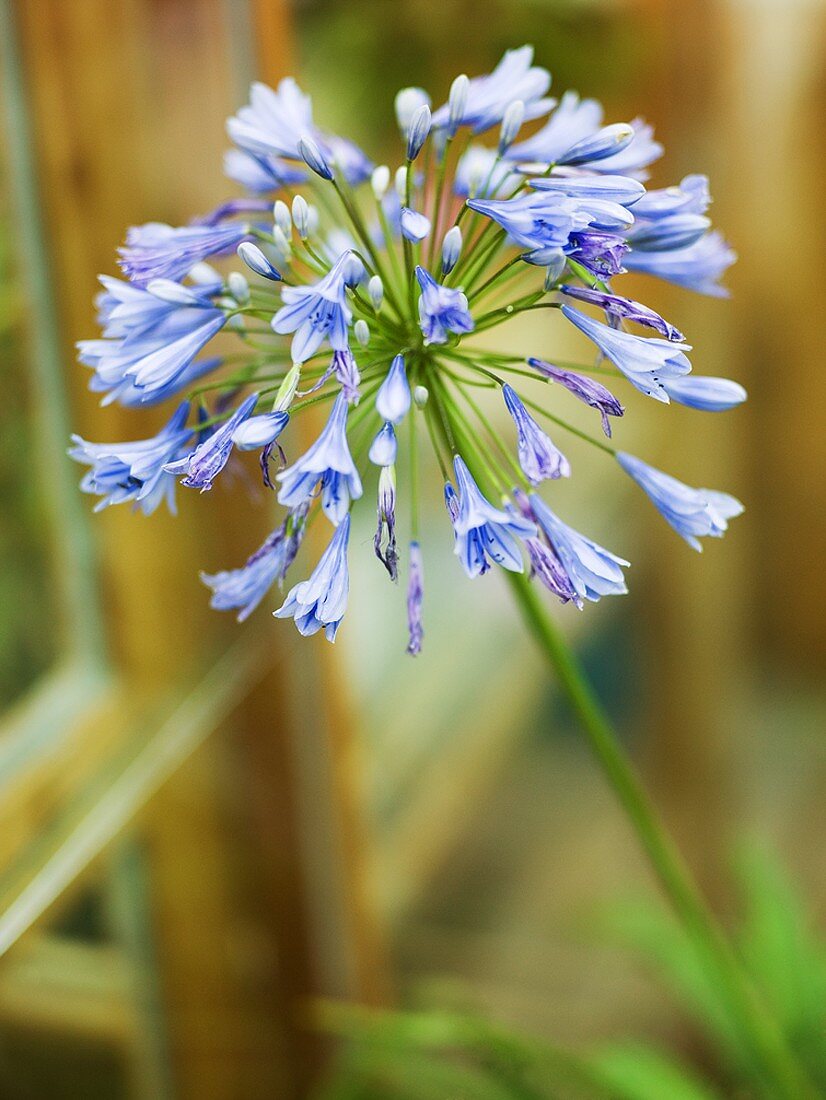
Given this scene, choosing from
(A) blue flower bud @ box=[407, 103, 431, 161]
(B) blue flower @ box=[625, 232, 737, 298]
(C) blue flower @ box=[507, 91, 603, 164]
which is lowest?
(B) blue flower @ box=[625, 232, 737, 298]

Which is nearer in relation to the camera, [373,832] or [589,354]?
[373,832]

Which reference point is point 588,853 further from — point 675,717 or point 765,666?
point 765,666

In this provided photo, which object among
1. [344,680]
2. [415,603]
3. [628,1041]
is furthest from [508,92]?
[628,1041]

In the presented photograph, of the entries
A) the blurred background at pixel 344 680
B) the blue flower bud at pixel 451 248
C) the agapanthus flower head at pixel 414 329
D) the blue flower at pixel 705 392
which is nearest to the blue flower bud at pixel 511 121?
the agapanthus flower head at pixel 414 329

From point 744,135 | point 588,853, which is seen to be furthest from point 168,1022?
point 744,135

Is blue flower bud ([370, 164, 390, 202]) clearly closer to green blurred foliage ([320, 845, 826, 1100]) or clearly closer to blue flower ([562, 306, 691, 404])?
blue flower ([562, 306, 691, 404])

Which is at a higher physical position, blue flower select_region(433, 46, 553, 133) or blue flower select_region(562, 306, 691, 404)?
blue flower select_region(433, 46, 553, 133)

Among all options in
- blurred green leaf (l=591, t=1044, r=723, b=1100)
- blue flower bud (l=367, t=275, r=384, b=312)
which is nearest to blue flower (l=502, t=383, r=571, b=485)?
blue flower bud (l=367, t=275, r=384, b=312)
